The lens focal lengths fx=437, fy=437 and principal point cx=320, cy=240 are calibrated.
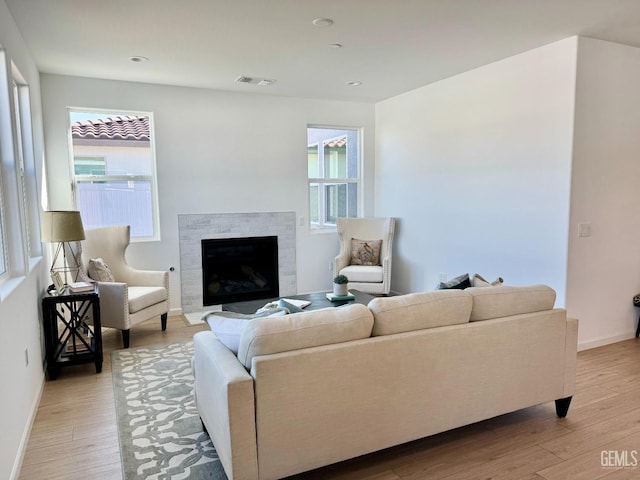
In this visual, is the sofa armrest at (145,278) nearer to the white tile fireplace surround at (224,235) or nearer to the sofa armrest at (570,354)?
the white tile fireplace surround at (224,235)

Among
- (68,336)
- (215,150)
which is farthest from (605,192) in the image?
(68,336)

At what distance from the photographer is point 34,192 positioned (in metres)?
3.78

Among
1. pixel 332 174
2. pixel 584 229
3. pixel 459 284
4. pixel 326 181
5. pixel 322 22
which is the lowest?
pixel 459 284

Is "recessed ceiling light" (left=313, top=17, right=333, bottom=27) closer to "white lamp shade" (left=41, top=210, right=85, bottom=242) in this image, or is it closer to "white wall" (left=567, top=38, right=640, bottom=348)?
"white wall" (left=567, top=38, right=640, bottom=348)

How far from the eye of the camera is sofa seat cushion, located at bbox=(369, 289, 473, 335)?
220cm

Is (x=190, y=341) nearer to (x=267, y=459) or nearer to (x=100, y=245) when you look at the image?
(x=100, y=245)

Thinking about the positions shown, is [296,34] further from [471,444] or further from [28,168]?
[471,444]

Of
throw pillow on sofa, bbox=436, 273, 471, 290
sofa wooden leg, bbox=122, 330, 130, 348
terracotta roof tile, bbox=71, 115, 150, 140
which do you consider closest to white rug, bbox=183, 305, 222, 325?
sofa wooden leg, bbox=122, 330, 130, 348

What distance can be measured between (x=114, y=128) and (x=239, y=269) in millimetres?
2220

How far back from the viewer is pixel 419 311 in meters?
2.29

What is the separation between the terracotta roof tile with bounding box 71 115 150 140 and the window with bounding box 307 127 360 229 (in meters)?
2.12

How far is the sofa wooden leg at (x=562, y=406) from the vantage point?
2734 millimetres

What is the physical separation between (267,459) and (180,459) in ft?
2.28

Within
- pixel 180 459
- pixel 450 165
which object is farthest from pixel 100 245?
pixel 450 165
